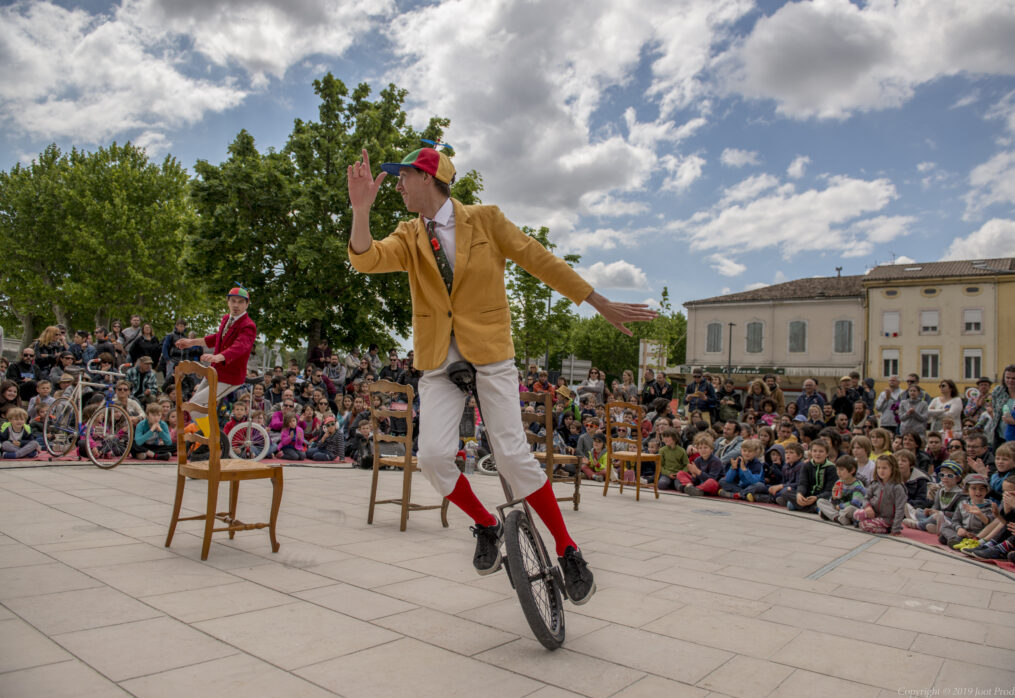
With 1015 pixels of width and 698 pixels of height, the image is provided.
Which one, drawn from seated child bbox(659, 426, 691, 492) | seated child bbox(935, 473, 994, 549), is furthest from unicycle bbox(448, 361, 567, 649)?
seated child bbox(659, 426, 691, 492)

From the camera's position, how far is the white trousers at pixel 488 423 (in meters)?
3.20

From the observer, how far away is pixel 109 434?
9141 millimetres

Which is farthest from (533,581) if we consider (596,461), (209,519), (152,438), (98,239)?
(98,239)

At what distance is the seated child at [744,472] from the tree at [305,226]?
16111mm

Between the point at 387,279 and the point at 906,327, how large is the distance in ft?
124

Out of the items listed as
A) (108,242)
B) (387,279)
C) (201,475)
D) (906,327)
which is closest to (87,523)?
(201,475)

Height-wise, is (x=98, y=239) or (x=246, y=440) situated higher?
(x=98, y=239)

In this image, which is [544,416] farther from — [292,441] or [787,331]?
[787,331]

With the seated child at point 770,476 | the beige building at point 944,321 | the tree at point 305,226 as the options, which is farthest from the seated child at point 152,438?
the beige building at point 944,321

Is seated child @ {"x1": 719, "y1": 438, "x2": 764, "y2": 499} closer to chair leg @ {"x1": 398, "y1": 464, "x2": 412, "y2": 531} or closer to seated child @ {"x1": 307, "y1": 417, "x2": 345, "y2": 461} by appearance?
chair leg @ {"x1": 398, "y1": 464, "x2": 412, "y2": 531}

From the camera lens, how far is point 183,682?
8.16 feet

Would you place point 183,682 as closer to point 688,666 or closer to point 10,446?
point 688,666

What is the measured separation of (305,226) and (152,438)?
1424cm

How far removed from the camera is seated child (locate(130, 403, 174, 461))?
1030 cm
